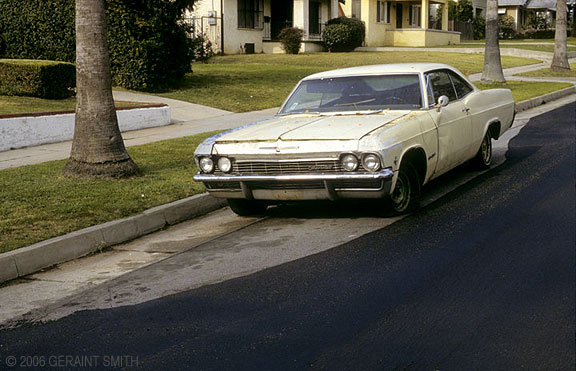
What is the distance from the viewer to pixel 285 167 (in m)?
7.34

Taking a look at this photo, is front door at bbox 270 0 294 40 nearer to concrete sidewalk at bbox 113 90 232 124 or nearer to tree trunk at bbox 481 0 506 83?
tree trunk at bbox 481 0 506 83

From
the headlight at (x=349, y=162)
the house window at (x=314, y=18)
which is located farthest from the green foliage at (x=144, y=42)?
the house window at (x=314, y=18)

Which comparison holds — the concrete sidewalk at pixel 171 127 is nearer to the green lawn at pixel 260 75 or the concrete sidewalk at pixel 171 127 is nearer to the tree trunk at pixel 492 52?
the green lawn at pixel 260 75

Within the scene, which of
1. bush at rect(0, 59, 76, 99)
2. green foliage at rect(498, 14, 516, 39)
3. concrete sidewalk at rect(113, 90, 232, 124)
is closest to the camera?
bush at rect(0, 59, 76, 99)

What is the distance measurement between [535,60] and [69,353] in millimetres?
37364

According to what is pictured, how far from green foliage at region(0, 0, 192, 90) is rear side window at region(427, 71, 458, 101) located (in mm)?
12291

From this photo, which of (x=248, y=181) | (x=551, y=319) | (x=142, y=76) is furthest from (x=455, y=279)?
(x=142, y=76)

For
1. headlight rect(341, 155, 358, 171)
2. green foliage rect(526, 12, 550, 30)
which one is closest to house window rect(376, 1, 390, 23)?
green foliage rect(526, 12, 550, 30)

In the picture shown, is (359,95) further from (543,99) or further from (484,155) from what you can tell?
(543,99)

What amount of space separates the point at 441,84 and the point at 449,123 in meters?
0.68

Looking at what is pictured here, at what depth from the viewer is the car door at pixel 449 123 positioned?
838 cm

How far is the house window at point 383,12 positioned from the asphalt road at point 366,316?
43481 mm

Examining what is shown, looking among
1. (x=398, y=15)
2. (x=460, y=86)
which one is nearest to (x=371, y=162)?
(x=460, y=86)

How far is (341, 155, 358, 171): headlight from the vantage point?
279 inches
